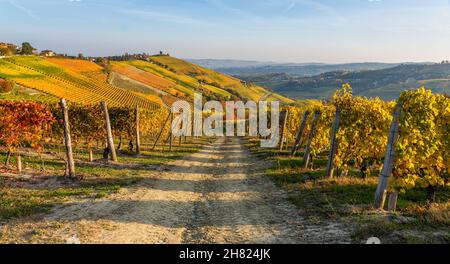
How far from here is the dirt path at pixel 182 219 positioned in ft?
27.7

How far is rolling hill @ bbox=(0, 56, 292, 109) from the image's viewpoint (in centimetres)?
8130

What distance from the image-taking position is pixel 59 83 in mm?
88375

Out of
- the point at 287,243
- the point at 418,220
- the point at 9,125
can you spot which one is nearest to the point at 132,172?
the point at 9,125

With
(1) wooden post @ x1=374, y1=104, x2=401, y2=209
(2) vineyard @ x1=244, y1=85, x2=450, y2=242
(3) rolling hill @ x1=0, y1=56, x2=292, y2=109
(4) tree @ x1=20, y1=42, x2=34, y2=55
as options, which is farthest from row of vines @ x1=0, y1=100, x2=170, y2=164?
(4) tree @ x1=20, y1=42, x2=34, y2=55

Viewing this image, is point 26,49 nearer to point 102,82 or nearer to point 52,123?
point 102,82

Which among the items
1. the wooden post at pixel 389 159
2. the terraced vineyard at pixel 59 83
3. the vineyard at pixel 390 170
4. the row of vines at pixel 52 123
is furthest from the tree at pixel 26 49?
the wooden post at pixel 389 159

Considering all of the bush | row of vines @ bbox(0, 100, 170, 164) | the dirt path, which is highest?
the bush

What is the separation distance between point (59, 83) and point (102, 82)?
30540mm

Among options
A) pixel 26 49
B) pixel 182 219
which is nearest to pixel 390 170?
pixel 182 219

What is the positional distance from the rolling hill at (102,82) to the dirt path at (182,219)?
6589 cm

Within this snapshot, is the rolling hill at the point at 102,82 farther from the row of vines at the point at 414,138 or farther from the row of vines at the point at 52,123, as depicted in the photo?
the row of vines at the point at 414,138

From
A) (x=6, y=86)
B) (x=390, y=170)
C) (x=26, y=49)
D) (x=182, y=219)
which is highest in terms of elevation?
(x=26, y=49)

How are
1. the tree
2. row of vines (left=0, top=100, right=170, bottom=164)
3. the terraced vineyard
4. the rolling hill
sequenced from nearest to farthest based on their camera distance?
row of vines (left=0, top=100, right=170, bottom=164)
the terraced vineyard
the rolling hill
the tree

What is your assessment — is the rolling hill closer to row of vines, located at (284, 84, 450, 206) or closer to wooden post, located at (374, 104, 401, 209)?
row of vines, located at (284, 84, 450, 206)
